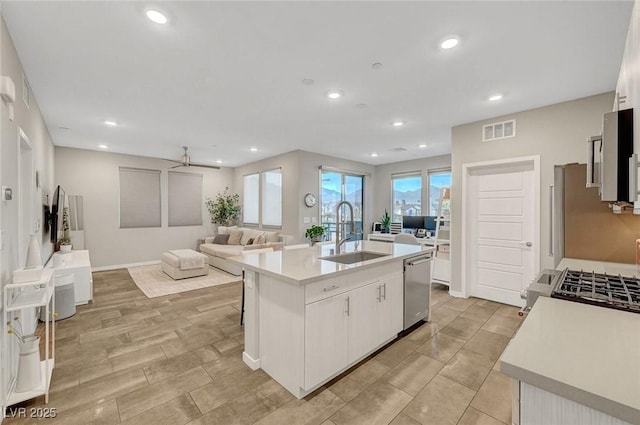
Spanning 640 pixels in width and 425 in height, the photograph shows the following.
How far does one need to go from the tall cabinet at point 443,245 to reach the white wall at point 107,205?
6.59 m

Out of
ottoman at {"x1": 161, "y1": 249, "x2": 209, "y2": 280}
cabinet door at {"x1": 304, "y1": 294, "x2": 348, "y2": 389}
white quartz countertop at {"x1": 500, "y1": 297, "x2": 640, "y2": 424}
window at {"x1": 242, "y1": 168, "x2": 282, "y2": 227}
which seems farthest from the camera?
window at {"x1": 242, "y1": 168, "x2": 282, "y2": 227}

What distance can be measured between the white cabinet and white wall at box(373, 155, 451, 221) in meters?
4.60

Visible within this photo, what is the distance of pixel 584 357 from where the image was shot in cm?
87

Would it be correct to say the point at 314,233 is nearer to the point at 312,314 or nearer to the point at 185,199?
the point at 185,199

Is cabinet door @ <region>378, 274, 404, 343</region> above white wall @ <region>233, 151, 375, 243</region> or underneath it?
underneath

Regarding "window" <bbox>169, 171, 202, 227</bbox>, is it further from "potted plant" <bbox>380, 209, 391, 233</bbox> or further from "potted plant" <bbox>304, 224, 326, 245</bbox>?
"potted plant" <bbox>380, 209, 391, 233</bbox>

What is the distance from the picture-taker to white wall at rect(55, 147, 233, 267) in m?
6.12

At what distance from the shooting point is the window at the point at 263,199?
22.8ft

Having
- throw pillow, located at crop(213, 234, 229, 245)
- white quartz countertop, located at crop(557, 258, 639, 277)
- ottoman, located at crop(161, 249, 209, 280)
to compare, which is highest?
white quartz countertop, located at crop(557, 258, 639, 277)

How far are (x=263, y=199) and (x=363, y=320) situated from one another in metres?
5.45

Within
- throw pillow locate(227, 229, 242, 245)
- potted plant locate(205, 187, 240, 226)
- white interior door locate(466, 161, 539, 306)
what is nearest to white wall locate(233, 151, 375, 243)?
throw pillow locate(227, 229, 242, 245)

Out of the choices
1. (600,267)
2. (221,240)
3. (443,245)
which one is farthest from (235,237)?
(600,267)

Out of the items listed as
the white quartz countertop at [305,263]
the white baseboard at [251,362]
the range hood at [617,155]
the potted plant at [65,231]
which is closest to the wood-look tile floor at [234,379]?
the white baseboard at [251,362]

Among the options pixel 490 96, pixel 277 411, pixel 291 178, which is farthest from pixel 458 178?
pixel 277 411
